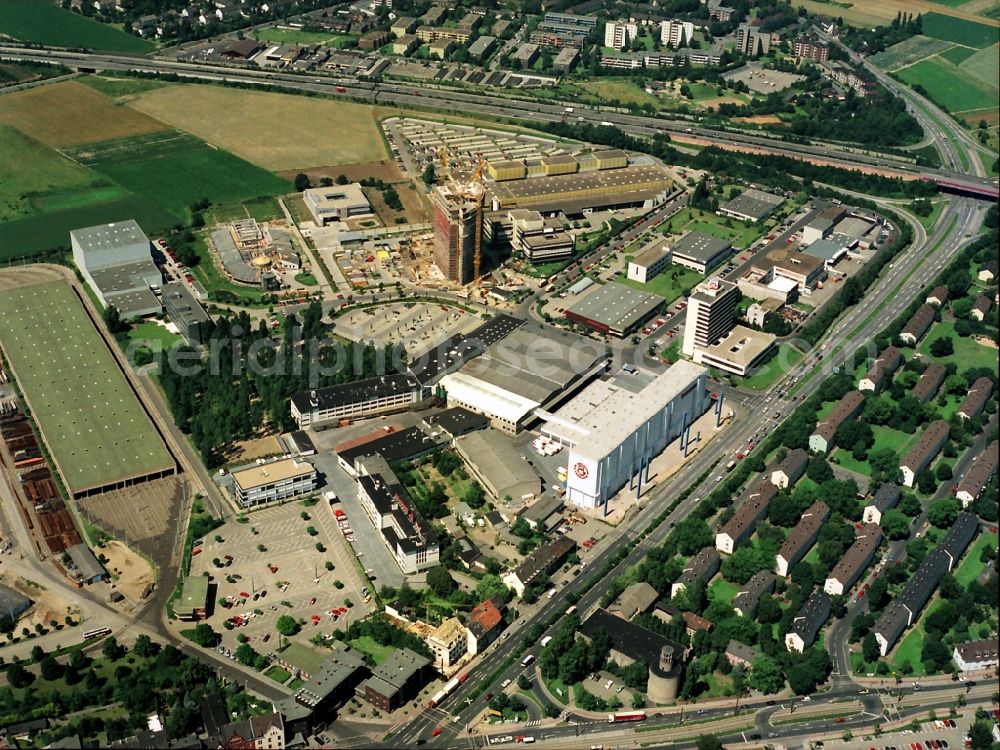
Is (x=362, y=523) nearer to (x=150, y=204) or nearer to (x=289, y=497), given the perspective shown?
(x=289, y=497)

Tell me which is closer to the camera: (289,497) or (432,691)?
(432,691)

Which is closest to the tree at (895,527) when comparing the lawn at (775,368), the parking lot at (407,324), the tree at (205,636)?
the lawn at (775,368)

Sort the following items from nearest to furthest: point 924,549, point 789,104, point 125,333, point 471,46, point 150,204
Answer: point 924,549 → point 125,333 → point 150,204 → point 789,104 → point 471,46

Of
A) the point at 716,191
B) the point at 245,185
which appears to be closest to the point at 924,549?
the point at 716,191

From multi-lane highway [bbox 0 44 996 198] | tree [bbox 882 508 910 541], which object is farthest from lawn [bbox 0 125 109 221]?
tree [bbox 882 508 910 541]

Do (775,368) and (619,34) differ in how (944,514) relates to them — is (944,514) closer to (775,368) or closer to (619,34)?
(775,368)

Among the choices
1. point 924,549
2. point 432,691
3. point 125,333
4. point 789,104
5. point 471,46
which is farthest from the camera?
point 471,46

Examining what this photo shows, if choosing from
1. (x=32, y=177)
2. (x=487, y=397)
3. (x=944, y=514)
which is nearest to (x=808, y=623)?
(x=944, y=514)

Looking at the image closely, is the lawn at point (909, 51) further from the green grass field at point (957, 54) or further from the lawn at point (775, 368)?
the lawn at point (775, 368)
